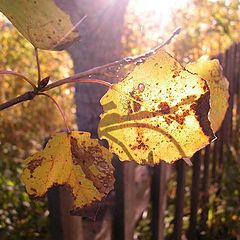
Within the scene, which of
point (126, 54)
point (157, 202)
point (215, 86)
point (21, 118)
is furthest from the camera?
point (21, 118)

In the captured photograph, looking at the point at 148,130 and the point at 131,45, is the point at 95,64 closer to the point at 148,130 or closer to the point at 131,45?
the point at 148,130

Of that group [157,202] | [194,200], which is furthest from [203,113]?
[194,200]

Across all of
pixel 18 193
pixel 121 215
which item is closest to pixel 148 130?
pixel 121 215

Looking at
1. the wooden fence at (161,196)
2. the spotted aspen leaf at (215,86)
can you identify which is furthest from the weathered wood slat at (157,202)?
the spotted aspen leaf at (215,86)

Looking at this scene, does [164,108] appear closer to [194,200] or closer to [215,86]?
[215,86]

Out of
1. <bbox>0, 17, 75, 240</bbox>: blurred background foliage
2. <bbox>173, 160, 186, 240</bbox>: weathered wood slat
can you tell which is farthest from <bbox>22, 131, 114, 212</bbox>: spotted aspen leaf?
<bbox>0, 17, 75, 240</bbox>: blurred background foliage

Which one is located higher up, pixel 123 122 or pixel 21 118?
pixel 21 118
